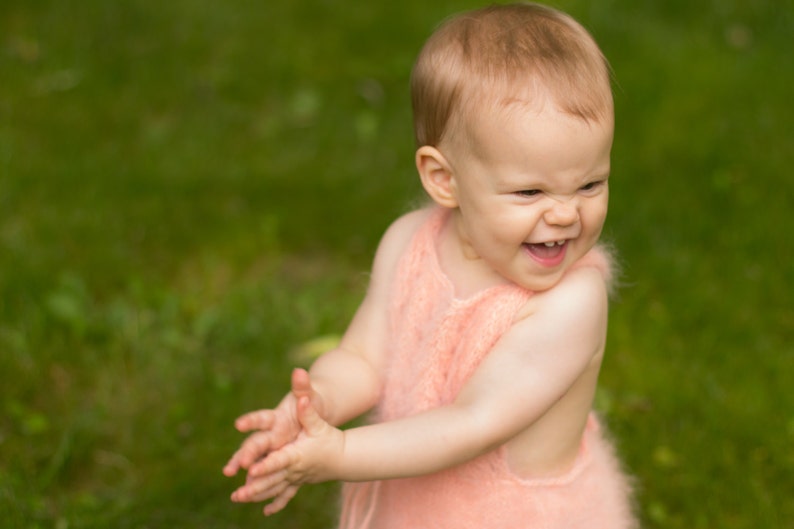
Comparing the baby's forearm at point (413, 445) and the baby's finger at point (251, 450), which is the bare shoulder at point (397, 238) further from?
the baby's finger at point (251, 450)

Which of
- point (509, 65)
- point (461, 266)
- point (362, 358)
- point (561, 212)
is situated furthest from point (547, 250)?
point (362, 358)

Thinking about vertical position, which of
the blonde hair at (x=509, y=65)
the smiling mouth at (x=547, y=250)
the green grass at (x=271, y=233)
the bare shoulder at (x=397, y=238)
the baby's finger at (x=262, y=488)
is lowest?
the green grass at (x=271, y=233)

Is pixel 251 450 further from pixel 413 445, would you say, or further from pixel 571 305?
pixel 571 305

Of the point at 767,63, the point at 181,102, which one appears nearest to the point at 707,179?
the point at 767,63

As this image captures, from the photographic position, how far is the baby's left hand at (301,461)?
1855 millimetres

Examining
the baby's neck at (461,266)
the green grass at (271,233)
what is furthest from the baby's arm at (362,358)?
the green grass at (271,233)

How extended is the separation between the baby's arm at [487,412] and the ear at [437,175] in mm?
261

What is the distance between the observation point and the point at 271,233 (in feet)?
13.1

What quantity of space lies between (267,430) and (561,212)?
659 mm

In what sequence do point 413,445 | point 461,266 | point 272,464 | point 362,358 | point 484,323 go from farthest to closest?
1. point 362,358
2. point 461,266
3. point 484,323
4. point 413,445
5. point 272,464

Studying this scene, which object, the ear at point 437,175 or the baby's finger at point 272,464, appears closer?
the baby's finger at point 272,464

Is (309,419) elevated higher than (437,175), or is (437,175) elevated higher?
(437,175)

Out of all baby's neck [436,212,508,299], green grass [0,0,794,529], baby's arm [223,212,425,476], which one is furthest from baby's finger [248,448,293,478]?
green grass [0,0,794,529]

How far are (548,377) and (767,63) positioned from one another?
313 cm
